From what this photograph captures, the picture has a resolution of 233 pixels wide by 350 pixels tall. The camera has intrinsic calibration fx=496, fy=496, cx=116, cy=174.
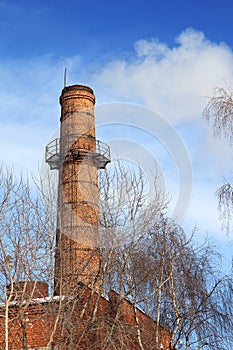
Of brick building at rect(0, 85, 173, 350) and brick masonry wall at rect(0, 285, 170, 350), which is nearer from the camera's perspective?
brick masonry wall at rect(0, 285, 170, 350)

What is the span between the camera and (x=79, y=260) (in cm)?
1833

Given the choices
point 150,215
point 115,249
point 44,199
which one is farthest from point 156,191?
point 44,199

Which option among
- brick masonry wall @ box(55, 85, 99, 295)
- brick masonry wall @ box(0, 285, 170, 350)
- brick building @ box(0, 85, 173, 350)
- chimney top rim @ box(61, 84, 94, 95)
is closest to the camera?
brick masonry wall @ box(0, 285, 170, 350)

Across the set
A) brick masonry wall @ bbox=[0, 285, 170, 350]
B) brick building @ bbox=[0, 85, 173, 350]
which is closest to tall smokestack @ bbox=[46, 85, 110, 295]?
brick building @ bbox=[0, 85, 173, 350]

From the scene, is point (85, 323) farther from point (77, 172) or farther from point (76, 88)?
point (76, 88)

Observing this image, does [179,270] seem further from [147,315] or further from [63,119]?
[63,119]

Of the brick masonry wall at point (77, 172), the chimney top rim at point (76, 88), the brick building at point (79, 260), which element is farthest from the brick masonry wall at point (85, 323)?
the chimney top rim at point (76, 88)

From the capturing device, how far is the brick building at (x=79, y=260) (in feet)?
38.6

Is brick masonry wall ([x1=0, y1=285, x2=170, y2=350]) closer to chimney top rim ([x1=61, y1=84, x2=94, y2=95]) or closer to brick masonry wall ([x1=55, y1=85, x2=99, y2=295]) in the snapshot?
brick masonry wall ([x1=55, y1=85, x2=99, y2=295])

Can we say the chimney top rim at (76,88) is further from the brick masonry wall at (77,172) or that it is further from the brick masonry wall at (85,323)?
the brick masonry wall at (85,323)

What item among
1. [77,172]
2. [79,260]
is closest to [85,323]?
[79,260]

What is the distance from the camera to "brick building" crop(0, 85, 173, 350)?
11.8 metres

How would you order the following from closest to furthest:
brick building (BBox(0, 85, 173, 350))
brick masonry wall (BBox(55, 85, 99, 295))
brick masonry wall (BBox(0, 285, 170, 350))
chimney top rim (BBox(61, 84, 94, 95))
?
brick masonry wall (BBox(0, 285, 170, 350)), brick building (BBox(0, 85, 173, 350)), brick masonry wall (BBox(55, 85, 99, 295)), chimney top rim (BBox(61, 84, 94, 95))

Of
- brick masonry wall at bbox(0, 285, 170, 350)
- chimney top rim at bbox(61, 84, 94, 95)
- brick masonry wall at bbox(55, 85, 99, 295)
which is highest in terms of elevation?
chimney top rim at bbox(61, 84, 94, 95)
